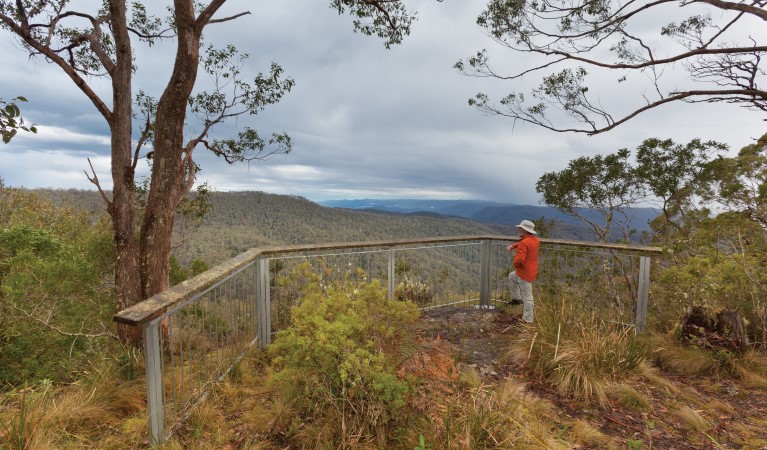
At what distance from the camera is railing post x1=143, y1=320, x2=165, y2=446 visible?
2580 mm

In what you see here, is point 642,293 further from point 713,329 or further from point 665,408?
point 665,408

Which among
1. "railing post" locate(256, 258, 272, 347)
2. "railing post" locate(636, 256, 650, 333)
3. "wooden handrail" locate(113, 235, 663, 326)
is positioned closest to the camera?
"wooden handrail" locate(113, 235, 663, 326)

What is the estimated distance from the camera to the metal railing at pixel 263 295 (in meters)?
2.76

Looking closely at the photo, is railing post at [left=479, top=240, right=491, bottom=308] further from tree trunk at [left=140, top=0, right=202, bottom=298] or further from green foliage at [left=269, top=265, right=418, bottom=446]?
tree trunk at [left=140, top=0, right=202, bottom=298]

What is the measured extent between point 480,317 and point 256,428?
4505 mm

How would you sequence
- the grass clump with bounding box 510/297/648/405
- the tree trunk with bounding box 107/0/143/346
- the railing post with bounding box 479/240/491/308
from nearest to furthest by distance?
the grass clump with bounding box 510/297/648/405 → the railing post with bounding box 479/240/491/308 → the tree trunk with bounding box 107/0/143/346

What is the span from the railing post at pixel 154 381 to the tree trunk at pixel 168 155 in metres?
5.21

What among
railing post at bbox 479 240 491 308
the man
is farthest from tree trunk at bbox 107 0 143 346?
the man

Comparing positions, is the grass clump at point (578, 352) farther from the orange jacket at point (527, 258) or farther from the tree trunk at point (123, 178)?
Result: the tree trunk at point (123, 178)

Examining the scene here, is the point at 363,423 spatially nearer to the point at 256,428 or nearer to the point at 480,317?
the point at 256,428

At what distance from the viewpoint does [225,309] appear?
4.20m

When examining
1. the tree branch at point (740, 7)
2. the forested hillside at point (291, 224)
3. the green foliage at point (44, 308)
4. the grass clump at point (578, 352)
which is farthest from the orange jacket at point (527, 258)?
the forested hillside at point (291, 224)

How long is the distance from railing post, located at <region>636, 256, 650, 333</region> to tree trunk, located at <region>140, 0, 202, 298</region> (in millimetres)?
8057

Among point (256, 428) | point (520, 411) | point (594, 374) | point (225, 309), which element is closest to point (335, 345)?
point (256, 428)
